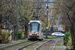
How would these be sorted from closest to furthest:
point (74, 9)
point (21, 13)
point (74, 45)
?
1. point (74, 45)
2. point (74, 9)
3. point (21, 13)

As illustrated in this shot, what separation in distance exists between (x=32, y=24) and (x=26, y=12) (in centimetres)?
701

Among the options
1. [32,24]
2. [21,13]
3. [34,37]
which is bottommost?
[34,37]

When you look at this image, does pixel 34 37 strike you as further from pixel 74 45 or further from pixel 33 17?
pixel 74 45

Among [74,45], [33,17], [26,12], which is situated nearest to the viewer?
[74,45]

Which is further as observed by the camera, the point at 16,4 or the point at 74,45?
the point at 16,4

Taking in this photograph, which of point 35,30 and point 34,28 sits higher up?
point 34,28

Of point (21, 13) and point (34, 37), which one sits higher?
point (21, 13)

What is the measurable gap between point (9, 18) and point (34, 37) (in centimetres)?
540

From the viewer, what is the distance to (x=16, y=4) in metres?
27.9

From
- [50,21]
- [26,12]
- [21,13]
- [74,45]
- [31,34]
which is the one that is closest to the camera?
[74,45]

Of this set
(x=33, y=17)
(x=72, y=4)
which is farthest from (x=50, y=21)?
(x=72, y=4)

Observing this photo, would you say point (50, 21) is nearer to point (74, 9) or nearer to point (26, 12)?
point (26, 12)

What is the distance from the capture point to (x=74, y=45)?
505 inches

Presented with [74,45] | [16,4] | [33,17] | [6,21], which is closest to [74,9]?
[74,45]
